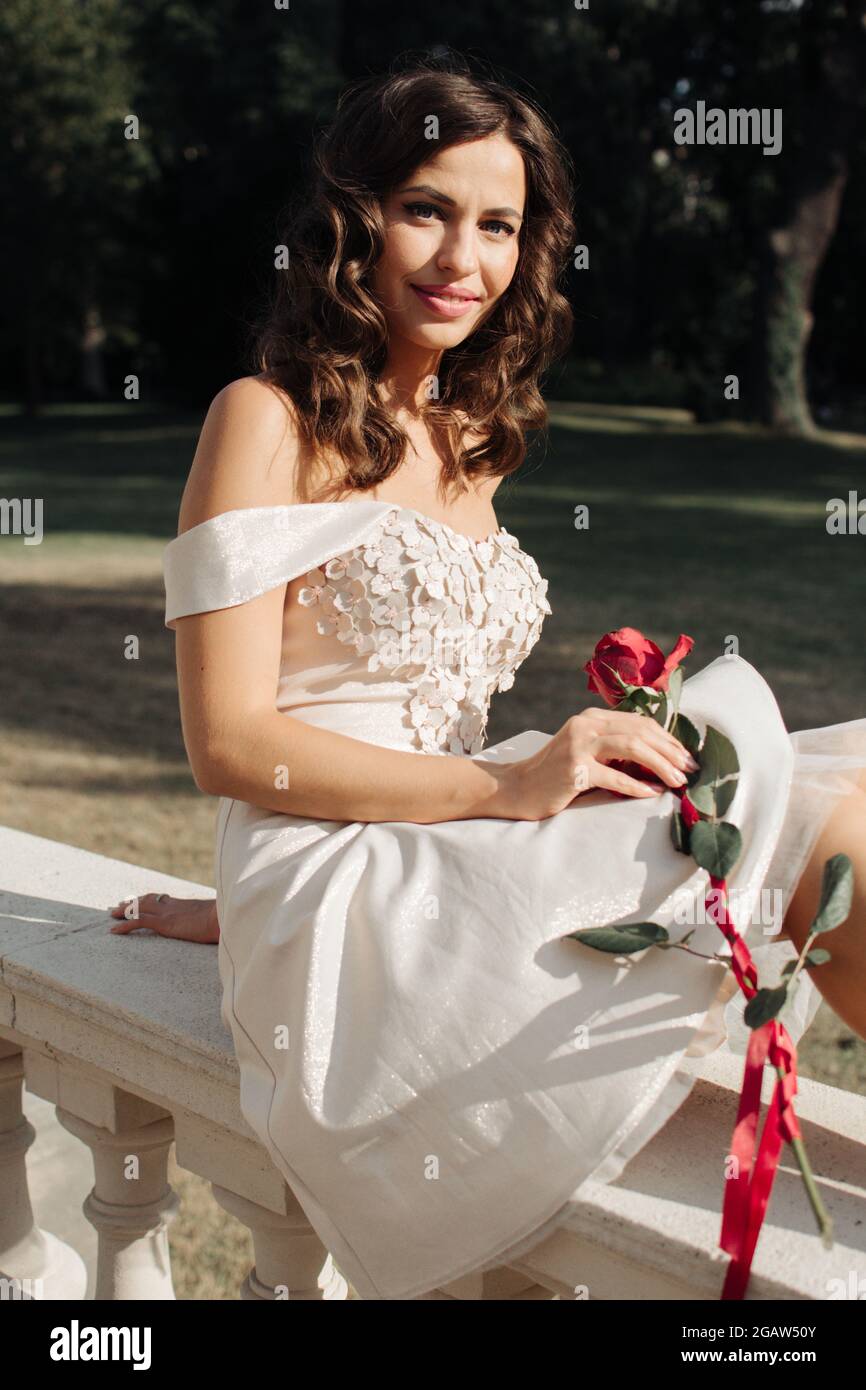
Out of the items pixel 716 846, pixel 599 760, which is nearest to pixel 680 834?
pixel 716 846

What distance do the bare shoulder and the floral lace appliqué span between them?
0.15m

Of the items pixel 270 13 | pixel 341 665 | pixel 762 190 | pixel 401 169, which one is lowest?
pixel 341 665

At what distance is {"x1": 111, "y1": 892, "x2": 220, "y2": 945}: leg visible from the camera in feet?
7.68

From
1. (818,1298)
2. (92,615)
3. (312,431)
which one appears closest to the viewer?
(818,1298)

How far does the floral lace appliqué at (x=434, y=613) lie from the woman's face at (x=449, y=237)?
0.33 metres

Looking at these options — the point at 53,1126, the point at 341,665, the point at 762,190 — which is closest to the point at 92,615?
the point at 53,1126

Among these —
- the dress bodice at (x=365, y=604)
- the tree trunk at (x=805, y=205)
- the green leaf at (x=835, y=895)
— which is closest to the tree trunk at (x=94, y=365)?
the tree trunk at (x=805, y=205)

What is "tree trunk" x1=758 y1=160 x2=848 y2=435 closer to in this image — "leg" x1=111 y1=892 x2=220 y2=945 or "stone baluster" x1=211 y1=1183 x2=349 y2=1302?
"leg" x1=111 y1=892 x2=220 y2=945

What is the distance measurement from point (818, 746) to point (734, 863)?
350 millimetres

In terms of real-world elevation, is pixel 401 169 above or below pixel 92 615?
above

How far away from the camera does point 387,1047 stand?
5.54ft

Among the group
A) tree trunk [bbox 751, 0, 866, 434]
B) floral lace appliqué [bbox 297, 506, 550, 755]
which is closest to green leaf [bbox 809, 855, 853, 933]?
floral lace appliqué [bbox 297, 506, 550, 755]

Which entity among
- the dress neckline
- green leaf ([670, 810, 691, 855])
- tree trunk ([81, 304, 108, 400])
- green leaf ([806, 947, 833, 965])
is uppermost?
tree trunk ([81, 304, 108, 400])

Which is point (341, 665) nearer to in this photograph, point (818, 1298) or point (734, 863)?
point (734, 863)
